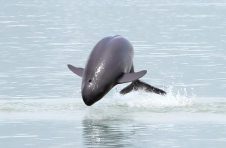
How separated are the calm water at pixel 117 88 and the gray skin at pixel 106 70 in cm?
52

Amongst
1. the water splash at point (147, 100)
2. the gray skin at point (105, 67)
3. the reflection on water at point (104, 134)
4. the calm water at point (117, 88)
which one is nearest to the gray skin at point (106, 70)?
the gray skin at point (105, 67)

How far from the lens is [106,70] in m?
21.7

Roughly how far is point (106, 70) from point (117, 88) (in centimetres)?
649

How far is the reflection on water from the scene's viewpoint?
18.2 m

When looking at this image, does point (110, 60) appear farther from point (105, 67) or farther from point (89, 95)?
point (89, 95)

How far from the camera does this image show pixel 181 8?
221 feet

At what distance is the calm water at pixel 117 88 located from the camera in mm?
19203

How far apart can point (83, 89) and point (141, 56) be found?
46.0 ft

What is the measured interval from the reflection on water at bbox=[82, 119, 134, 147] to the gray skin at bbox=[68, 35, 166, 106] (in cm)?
69

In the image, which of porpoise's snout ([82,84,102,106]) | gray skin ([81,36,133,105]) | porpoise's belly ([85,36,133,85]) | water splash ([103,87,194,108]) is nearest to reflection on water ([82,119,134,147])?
porpoise's snout ([82,84,102,106])

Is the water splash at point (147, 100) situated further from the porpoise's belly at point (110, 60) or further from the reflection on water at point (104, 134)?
the reflection on water at point (104, 134)

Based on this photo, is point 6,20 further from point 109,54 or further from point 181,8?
point 109,54

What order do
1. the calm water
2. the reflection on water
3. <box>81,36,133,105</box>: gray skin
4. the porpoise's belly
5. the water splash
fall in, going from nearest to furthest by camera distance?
the reflection on water → the calm water → <box>81,36,133,105</box>: gray skin → the porpoise's belly → the water splash

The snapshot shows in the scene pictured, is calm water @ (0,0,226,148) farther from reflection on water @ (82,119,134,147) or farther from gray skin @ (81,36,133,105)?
gray skin @ (81,36,133,105)
